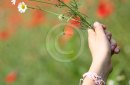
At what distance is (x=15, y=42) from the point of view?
5191 mm

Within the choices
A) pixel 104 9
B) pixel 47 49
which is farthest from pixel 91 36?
pixel 47 49

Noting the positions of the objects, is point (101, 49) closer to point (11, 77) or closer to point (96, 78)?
point (96, 78)

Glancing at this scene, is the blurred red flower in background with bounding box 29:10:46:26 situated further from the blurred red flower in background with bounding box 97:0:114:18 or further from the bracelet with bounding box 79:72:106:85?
the bracelet with bounding box 79:72:106:85

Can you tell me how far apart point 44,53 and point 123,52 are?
932 mm

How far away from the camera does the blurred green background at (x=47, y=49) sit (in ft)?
13.1

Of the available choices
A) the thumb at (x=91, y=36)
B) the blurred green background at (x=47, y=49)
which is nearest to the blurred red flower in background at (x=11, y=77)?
the blurred green background at (x=47, y=49)

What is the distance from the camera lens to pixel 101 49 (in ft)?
6.67

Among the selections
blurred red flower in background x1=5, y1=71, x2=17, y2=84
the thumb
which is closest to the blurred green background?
blurred red flower in background x1=5, y1=71, x2=17, y2=84

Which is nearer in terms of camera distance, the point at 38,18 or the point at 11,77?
the point at 11,77

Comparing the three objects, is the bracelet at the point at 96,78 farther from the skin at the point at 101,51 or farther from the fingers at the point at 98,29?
the fingers at the point at 98,29

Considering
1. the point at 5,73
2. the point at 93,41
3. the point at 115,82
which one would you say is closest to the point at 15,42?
the point at 5,73

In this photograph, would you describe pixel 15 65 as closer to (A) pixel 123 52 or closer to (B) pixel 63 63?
(B) pixel 63 63

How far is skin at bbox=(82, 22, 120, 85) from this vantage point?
201cm

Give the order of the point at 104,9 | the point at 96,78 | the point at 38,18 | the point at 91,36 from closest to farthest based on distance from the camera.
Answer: the point at 96,78
the point at 91,36
the point at 104,9
the point at 38,18
